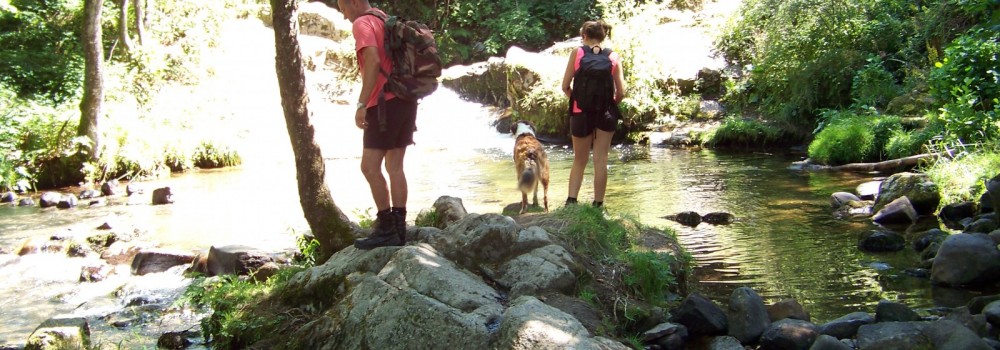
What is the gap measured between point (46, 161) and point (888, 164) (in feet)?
43.5

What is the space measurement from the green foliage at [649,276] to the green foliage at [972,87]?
5.28 meters

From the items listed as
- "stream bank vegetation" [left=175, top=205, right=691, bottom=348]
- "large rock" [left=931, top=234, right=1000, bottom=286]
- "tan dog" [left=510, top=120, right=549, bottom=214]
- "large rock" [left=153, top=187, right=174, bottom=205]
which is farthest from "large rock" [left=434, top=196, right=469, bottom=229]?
"large rock" [left=153, top=187, right=174, bottom=205]

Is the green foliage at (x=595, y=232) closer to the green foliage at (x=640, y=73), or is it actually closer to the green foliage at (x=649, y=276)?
the green foliage at (x=649, y=276)

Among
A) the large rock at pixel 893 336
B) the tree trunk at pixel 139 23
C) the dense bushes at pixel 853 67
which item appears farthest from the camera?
the tree trunk at pixel 139 23

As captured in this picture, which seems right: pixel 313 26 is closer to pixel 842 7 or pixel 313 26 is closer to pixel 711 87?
pixel 711 87

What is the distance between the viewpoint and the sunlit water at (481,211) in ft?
19.7

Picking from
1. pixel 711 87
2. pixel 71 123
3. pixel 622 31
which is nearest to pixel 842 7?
pixel 711 87

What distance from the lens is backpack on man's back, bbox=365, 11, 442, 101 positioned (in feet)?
15.7

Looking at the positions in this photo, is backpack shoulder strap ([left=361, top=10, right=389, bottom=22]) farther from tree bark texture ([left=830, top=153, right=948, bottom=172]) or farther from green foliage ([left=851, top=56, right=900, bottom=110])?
green foliage ([left=851, top=56, right=900, bottom=110])

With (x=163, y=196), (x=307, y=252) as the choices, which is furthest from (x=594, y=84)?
(x=163, y=196)

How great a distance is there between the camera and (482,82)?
20.7 m

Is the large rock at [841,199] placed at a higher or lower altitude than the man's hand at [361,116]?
lower

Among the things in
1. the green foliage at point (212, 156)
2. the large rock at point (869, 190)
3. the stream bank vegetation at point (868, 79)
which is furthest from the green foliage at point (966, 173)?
the green foliage at point (212, 156)

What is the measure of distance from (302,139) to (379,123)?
3.52 feet
